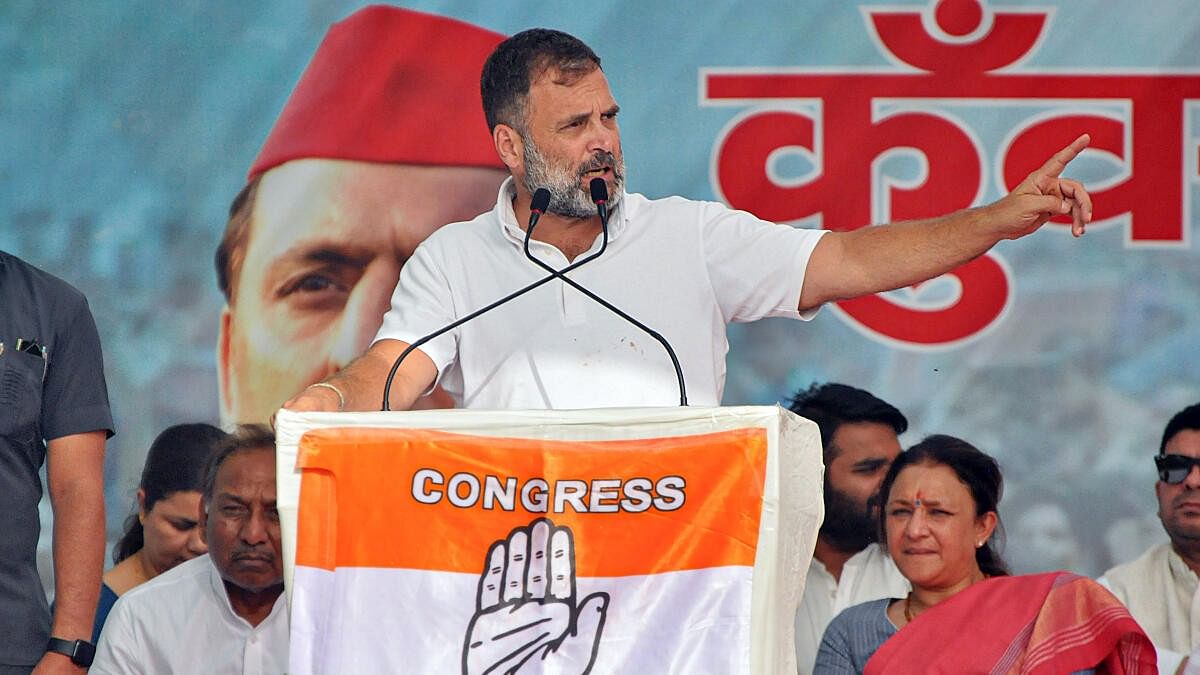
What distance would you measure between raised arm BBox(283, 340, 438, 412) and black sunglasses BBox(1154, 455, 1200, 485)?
2.00 metres

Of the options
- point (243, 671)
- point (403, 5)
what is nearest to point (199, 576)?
point (243, 671)

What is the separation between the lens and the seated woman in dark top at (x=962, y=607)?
2.99m

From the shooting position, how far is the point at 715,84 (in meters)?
4.15

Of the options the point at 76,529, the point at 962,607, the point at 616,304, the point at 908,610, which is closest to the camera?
the point at 76,529

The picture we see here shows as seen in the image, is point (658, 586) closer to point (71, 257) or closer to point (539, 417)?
point (539, 417)

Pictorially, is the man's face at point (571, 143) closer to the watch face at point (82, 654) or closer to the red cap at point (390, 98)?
the watch face at point (82, 654)

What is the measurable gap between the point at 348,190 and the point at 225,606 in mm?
1243

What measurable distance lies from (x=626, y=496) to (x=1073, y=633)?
3.99 feet

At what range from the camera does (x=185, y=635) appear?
3.51 meters

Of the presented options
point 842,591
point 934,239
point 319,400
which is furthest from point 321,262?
point 934,239

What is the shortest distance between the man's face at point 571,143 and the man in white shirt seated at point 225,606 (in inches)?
39.9

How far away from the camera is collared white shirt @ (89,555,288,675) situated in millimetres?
3449

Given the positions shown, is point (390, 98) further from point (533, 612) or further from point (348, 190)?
point (533, 612)

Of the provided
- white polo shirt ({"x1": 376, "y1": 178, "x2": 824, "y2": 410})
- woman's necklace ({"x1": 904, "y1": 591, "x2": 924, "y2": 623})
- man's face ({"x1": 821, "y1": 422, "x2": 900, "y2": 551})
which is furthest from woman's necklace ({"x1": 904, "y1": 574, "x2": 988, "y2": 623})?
white polo shirt ({"x1": 376, "y1": 178, "x2": 824, "y2": 410})
